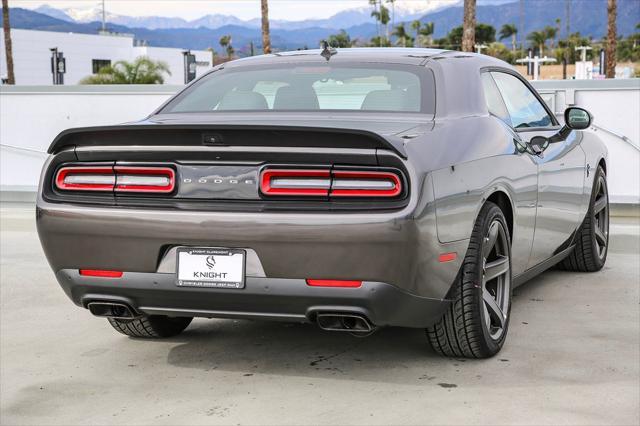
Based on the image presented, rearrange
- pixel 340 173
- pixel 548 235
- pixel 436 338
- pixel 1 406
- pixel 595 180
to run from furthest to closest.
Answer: pixel 595 180 < pixel 548 235 < pixel 436 338 < pixel 1 406 < pixel 340 173

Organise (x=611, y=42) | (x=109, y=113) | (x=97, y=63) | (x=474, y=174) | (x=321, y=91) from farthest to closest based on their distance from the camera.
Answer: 1. (x=97, y=63)
2. (x=611, y=42)
3. (x=109, y=113)
4. (x=321, y=91)
5. (x=474, y=174)

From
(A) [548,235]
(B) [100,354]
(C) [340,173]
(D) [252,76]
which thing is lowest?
(B) [100,354]

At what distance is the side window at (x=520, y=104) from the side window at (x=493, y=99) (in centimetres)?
7

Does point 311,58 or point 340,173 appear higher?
point 311,58

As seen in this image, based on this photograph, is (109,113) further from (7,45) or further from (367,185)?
(7,45)

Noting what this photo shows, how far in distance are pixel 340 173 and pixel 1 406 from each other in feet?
5.71

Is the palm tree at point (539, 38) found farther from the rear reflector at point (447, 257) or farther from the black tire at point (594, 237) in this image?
the rear reflector at point (447, 257)

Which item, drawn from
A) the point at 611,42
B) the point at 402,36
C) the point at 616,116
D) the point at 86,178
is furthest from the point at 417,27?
the point at 86,178

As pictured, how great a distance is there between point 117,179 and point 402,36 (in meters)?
174

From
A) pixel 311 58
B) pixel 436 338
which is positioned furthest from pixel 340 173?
pixel 311 58

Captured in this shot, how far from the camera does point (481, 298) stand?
4.80 m

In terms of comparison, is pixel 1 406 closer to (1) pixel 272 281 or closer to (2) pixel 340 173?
(1) pixel 272 281

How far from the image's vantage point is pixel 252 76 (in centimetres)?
555

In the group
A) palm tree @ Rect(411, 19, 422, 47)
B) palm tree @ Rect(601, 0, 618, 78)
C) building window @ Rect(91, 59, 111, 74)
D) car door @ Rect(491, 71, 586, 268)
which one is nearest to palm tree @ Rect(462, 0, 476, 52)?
palm tree @ Rect(601, 0, 618, 78)
